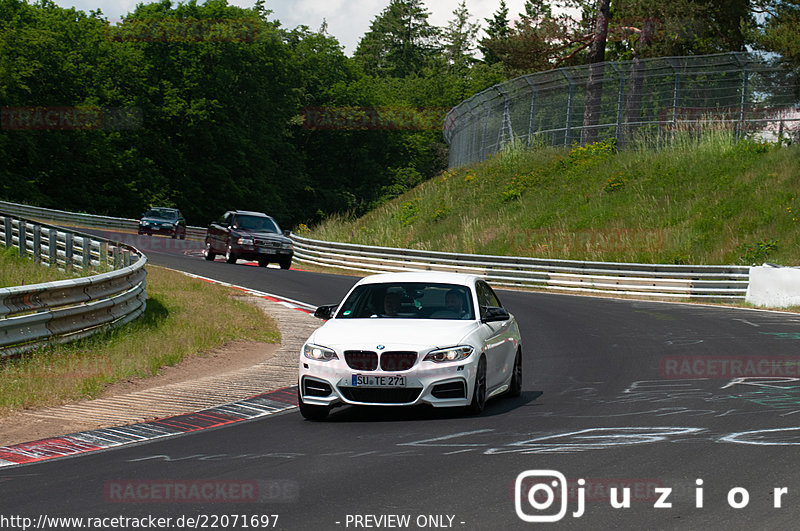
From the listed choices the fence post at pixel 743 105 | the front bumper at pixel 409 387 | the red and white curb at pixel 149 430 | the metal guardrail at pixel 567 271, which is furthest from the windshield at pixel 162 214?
the front bumper at pixel 409 387

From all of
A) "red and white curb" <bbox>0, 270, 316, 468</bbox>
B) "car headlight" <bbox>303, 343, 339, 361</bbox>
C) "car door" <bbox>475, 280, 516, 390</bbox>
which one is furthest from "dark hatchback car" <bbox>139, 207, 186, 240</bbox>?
"car headlight" <bbox>303, 343, 339, 361</bbox>

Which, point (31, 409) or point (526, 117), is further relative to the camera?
point (526, 117)

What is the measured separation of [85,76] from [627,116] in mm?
44809

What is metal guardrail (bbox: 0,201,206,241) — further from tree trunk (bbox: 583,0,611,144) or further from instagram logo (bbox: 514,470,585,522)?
instagram logo (bbox: 514,470,585,522)

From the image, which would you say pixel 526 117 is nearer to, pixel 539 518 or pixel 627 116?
pixel 627 116

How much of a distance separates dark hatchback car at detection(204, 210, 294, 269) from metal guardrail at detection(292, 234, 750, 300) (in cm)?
315

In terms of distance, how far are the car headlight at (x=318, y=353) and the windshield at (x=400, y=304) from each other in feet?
2.78

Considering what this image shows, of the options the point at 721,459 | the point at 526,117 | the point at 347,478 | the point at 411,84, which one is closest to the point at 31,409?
the point at 347,478

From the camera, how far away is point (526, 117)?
146 feet

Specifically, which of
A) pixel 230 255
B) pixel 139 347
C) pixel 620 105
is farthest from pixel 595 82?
pixel 139 347

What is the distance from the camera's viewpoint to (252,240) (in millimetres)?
34281

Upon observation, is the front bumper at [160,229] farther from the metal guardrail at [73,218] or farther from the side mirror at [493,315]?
the side mirror at [493,315]

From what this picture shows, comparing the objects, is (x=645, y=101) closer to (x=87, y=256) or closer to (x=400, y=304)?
(x=87, y=256)

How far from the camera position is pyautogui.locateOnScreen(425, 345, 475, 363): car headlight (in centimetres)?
956
